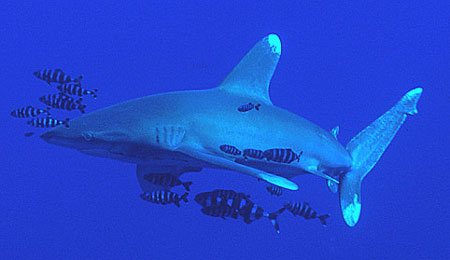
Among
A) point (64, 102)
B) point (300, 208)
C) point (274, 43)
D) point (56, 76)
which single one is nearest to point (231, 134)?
point (300, 208)

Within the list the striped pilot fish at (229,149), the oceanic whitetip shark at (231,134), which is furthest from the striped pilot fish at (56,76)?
the striped pilot fish at (229,149)

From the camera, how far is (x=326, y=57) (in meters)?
31.2

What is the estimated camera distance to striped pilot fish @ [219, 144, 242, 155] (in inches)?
158

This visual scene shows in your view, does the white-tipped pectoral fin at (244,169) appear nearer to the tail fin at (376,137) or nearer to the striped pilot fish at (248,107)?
the striped pilot fish at (248,107)

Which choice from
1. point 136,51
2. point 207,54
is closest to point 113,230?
point 207,54

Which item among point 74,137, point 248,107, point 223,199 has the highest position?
point 248,107

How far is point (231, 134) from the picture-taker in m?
4.22

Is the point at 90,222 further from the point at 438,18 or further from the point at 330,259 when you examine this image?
the point at 438,18

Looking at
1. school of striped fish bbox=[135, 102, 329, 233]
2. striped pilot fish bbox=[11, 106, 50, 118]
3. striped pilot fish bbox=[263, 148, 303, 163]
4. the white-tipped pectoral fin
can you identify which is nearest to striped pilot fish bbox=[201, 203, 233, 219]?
school of striped fish bbox=[135, 102, 329, 233]

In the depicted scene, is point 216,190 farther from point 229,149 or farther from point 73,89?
point 73,89

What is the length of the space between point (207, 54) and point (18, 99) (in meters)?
15.3

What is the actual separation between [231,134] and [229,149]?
0.22 m

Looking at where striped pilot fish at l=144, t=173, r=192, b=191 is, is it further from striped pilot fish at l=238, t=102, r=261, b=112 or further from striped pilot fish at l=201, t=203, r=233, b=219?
striped pilot fish at l=238, t=102, r=261, b=112

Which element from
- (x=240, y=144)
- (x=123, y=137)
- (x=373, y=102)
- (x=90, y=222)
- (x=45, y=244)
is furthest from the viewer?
(x=373, y=102)
